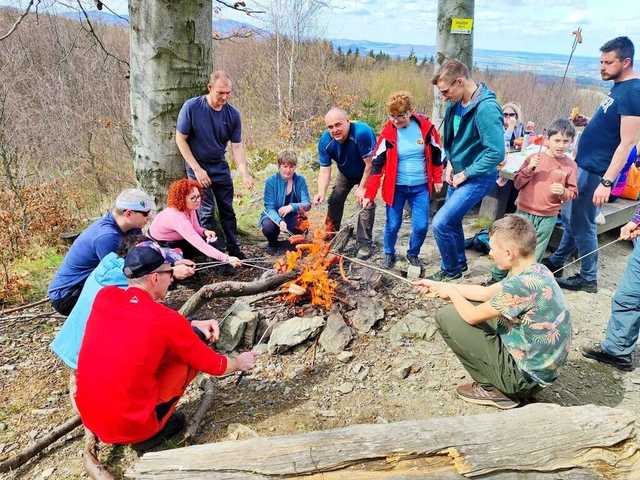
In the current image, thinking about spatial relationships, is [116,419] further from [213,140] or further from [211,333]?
[213,140]

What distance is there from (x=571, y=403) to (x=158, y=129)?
4447 mm

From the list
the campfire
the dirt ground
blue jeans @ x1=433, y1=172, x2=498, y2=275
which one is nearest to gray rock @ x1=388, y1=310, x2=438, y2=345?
the dirt ground

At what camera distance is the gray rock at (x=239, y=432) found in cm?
270

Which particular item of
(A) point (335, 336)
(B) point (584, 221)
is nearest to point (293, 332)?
(A) point (335, 336)

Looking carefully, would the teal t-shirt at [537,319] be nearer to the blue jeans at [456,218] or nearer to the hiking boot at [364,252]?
the blue jeans at [456,218]

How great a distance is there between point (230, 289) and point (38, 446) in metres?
1.85

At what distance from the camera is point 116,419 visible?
2.43m

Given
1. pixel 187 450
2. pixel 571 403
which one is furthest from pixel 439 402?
pixel 187 450

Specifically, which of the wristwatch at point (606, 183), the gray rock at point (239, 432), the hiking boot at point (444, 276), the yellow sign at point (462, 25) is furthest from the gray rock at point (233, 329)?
the yellow sign at point (462, 25)

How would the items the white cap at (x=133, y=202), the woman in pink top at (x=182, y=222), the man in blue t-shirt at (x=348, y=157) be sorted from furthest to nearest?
the man in blue t-shirt at (x=348, y=157)
the woman in pink top at (x=182, y=222)
the white cap at (x=133, y=202)

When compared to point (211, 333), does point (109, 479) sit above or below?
below

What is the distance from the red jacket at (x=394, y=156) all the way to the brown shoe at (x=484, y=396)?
85.0 inches

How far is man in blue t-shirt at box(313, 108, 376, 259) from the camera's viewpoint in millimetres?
4801

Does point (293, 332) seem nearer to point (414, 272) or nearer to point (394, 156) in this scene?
point (414, 272)
